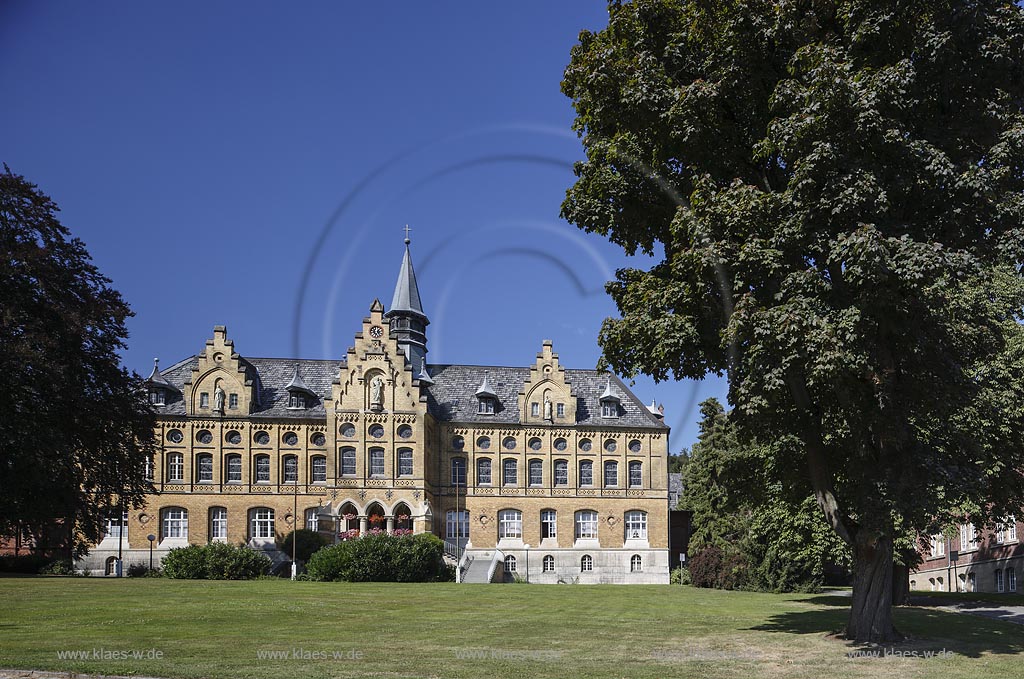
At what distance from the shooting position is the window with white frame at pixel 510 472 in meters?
68.5

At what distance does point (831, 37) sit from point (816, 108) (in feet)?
7.13

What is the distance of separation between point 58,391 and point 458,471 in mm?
38631

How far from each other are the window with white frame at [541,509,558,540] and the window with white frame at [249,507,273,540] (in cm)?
1881

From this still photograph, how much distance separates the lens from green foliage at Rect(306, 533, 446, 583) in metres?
47.4

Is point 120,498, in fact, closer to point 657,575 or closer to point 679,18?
point 679,18

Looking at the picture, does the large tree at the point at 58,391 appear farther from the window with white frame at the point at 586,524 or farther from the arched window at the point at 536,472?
the window with white frame at the point at 586,524

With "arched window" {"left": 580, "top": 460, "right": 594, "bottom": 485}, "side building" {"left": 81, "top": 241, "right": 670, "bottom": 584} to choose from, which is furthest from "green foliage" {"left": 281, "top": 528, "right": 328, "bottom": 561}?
"arched window" {"left": 580, "top": 460, "right": 594, "bottom": 485}

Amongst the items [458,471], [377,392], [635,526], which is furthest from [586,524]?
[377,392]

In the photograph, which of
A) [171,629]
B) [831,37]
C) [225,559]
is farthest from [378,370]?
[831,37]

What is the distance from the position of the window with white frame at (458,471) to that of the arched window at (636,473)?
1213cm

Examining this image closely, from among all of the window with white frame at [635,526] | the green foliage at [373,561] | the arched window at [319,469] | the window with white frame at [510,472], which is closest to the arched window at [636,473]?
the window with white frame at [635,526]

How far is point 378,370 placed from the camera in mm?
65125

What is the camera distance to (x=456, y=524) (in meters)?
67.8

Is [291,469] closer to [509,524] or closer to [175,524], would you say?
[175,524]
